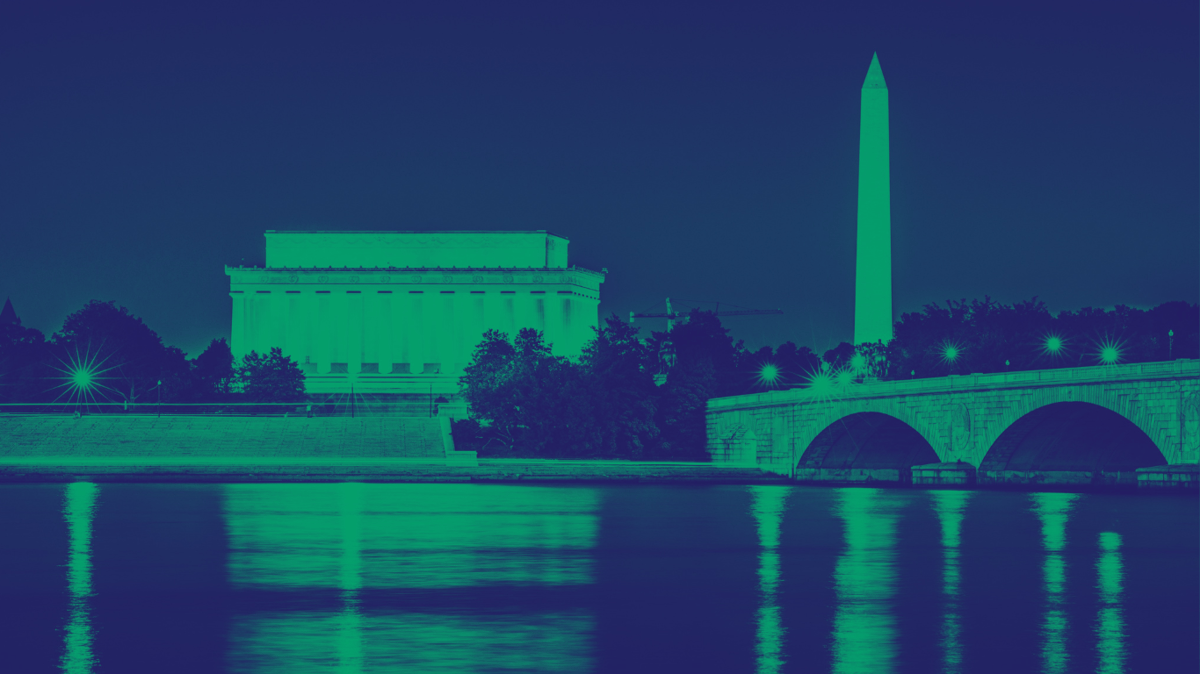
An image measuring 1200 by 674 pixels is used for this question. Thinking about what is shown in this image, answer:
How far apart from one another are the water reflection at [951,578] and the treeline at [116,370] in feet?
237

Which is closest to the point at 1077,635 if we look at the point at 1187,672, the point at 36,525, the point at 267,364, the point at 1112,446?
the point at 1187,672

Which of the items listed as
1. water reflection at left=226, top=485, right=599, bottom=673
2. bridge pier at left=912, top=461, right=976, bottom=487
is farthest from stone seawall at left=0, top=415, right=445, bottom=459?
water reflection at left=226, top=485, right=599, bottom=673

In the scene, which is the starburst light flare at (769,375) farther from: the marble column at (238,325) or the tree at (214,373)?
the marble column at (238,325)

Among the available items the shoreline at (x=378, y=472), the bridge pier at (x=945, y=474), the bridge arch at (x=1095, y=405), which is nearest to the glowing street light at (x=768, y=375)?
the shoreline at (x=378, y=472)

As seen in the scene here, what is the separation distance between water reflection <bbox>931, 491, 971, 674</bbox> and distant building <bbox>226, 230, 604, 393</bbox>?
99.7 meters

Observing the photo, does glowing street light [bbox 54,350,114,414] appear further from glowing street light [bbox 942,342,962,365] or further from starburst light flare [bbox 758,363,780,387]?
glowing street light [bbox 942,342,962,365]

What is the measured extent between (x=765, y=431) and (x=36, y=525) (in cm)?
5091

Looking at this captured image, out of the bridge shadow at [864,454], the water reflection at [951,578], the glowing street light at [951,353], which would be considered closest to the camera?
the water reflection at [951,578]

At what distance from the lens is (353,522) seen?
47.2 metres

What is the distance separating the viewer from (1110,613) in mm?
26203

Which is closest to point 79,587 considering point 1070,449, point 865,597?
point 865,597

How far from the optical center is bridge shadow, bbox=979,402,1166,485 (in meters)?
70.4

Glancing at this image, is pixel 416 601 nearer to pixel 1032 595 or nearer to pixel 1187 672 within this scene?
pixel 1032 595

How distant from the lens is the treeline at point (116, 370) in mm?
119438
